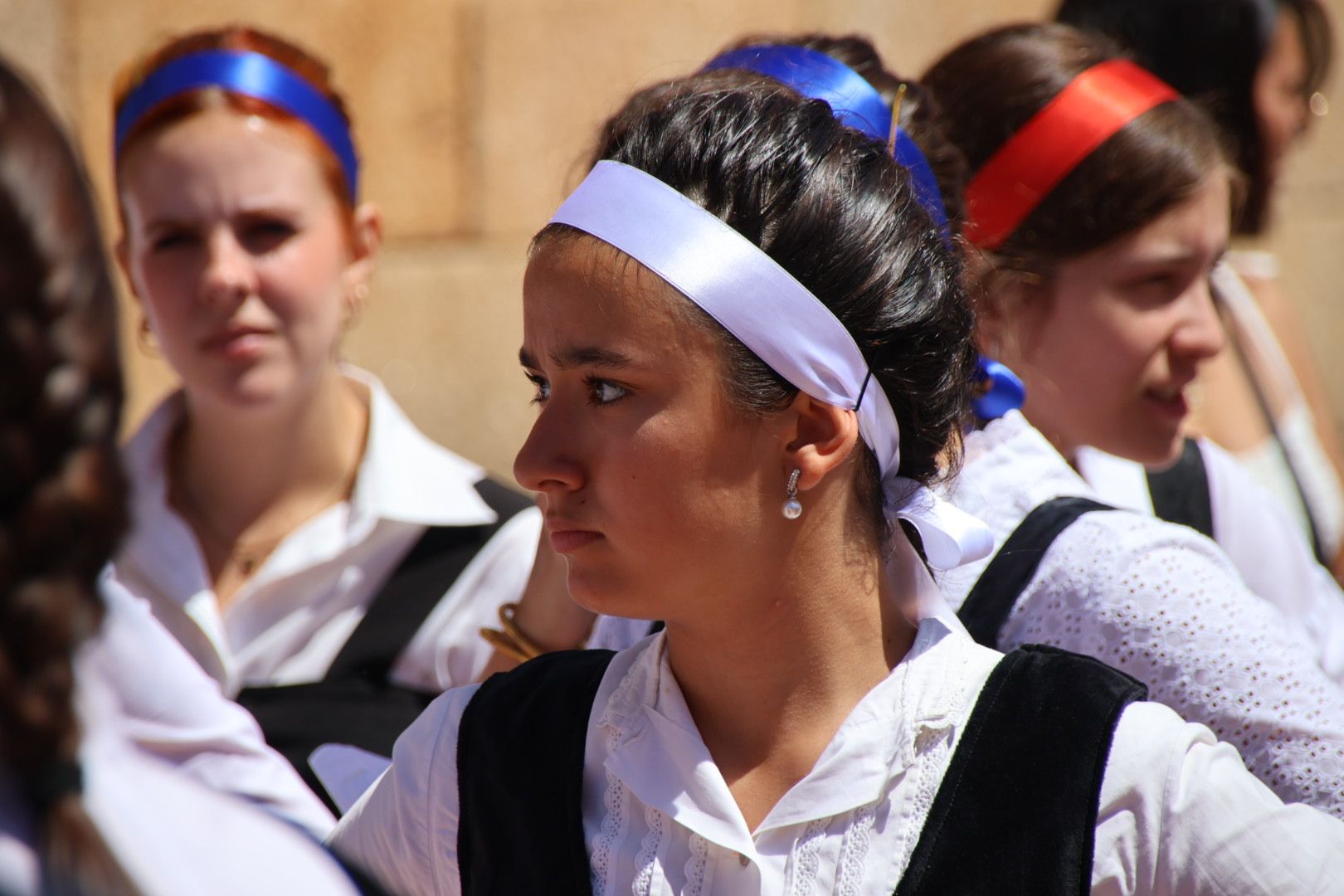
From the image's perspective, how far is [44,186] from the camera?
3.11ft

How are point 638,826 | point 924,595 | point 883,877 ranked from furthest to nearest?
point 924,595, point 638,826, point 883,877

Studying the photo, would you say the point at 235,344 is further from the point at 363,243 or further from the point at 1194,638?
the point at 1194,638

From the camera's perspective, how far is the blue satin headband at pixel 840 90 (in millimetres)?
2012

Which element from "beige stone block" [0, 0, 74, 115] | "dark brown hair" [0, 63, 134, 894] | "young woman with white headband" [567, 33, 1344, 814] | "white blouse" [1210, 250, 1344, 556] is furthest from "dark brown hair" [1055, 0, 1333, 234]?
"beige stone block" [0, 0, 74, 115]

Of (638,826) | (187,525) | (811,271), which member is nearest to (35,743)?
(638,826)

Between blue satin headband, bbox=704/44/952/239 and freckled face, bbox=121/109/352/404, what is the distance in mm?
1094

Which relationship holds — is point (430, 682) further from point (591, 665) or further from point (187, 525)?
point (591, 665)

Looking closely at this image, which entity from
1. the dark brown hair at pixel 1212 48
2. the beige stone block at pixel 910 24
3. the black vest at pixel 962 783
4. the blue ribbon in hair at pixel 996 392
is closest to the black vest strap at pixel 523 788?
the black vest at pixel 962 783

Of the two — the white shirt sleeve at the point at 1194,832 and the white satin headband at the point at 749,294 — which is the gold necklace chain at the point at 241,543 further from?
the white shirt sleeve at the point at 1194,832

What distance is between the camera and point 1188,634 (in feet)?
5.97

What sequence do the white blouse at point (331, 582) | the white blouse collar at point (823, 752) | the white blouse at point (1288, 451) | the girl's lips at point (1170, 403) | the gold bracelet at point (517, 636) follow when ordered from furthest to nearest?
the white blouse at point (1288, 451) < the white blouse at point (331, 582) < the girl's lips at point (1170, 403) < the gold bracelet at point (517, 636) < the white blouse collar at point (823, 752)

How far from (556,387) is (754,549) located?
0.30 m

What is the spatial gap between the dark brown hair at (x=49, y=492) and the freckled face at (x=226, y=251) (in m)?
1.99

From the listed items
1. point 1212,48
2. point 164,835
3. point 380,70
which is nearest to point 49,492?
point 164,835
